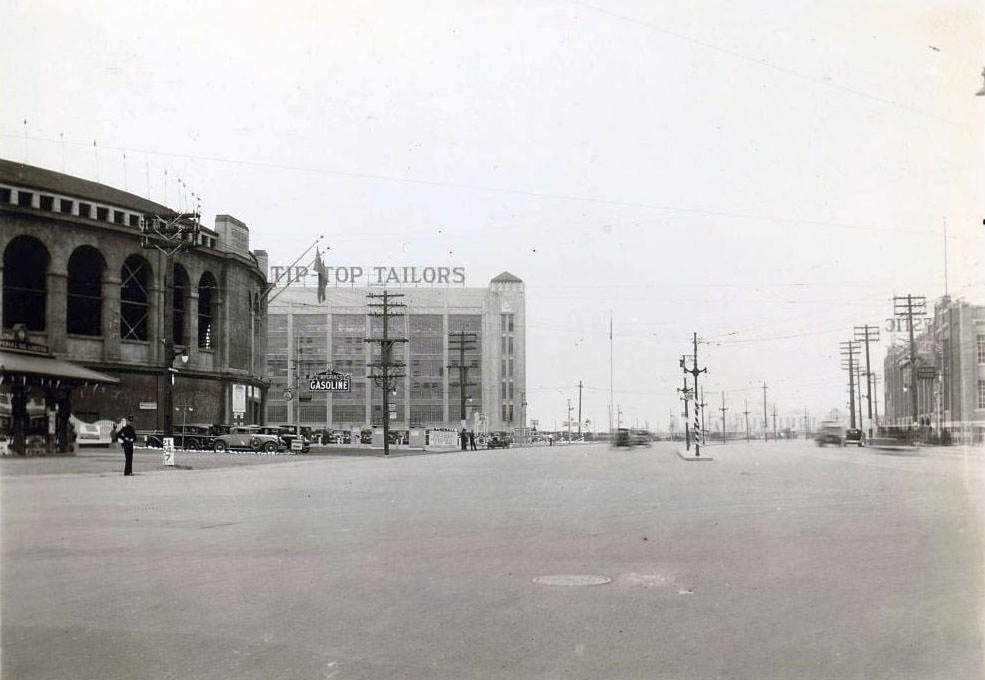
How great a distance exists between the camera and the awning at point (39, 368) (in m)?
34.7

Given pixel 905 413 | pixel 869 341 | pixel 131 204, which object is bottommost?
pixel 905 413

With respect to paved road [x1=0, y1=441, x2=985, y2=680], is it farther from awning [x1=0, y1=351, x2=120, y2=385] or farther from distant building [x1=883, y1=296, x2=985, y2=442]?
distant building [x1=883, y1=296, x2=985, y2=442]

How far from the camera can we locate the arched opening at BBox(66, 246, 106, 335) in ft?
183

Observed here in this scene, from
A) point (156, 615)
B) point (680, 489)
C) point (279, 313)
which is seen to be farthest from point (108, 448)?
point (279, 313)

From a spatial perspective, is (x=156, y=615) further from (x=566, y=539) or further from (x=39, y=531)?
(x=39, y=531)

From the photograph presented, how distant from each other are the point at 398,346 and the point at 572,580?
122 metres

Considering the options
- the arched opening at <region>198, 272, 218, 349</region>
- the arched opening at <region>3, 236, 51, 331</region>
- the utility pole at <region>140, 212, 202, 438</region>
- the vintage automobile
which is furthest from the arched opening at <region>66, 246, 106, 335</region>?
the utility pole at <region>140, 212, 202, 438</region>

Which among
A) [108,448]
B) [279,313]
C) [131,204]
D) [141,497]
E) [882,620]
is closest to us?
[882,620]

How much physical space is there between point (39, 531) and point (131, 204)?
50962 millimetres

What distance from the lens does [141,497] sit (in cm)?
1914

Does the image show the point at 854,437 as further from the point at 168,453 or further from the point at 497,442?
the point at 168,453

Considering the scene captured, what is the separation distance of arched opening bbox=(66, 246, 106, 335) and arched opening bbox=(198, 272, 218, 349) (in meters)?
8.79

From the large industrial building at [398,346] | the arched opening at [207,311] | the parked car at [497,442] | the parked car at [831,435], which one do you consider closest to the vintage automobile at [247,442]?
the arched opening at [207,311]

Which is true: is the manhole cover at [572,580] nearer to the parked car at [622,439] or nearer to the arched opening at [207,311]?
the arched opening at [207,311]
